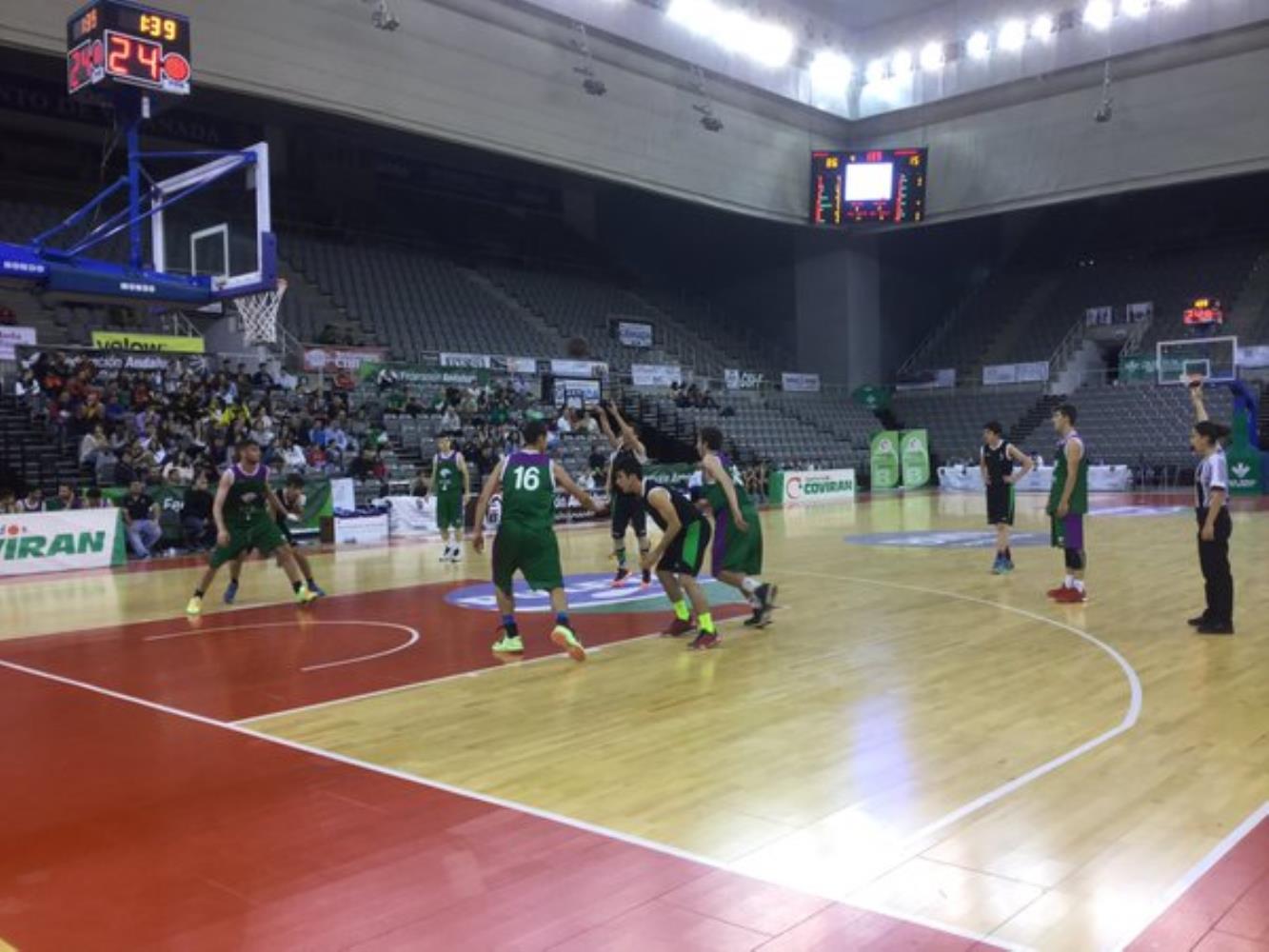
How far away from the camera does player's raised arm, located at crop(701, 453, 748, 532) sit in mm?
8375

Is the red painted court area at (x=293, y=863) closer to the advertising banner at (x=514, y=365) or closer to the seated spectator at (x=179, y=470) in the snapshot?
the seated spectator at (x=179, y=470)

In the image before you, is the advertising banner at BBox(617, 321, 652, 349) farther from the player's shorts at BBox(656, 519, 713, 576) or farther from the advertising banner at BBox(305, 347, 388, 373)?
the player's shorts at BBox(656, 519, 713, 576)

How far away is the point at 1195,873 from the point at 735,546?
5.35 metres

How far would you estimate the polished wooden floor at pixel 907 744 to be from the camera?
3.74m

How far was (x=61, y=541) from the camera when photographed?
50.6 ft

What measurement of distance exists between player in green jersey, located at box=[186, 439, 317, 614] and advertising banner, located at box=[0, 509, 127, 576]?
6.09 metres

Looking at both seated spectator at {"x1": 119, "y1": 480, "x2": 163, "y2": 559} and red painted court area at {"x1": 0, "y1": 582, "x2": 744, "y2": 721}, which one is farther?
seated spectator at {"x1": 119, "y1": 480, "x2": 163, "y2": 559}

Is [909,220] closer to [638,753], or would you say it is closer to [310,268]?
[310,268]

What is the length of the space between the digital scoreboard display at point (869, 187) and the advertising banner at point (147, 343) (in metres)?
19.4

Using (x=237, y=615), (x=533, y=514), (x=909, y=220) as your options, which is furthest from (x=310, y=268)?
(x=533, y=514)

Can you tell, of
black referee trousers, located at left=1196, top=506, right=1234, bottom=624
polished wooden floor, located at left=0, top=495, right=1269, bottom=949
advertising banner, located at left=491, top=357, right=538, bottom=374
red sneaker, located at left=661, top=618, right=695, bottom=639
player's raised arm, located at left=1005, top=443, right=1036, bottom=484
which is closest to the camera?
polished wooden floor, located at left=0, top=495, right=1269, bottom=949

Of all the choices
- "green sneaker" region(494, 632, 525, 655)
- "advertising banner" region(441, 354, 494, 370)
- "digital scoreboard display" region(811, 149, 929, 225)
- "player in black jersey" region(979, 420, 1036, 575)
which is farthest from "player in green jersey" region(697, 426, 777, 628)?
"digital scoreboard display" region(811, 149, 929, 225)

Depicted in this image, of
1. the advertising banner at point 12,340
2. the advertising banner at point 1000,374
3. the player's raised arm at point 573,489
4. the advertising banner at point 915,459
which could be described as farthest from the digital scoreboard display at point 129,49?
the advertising banner at point 1000,374

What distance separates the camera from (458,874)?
12.4 ft
